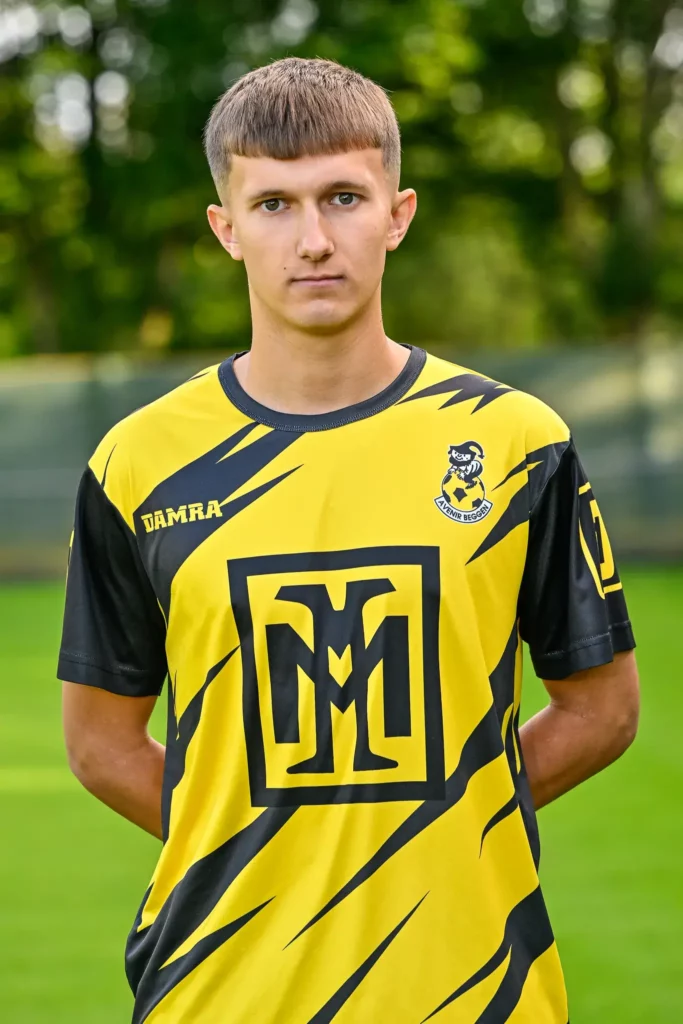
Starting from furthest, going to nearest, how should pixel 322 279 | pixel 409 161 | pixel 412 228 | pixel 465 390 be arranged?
pixel 409 161, pixel 412 228, pixel 465 390, pixel 322 279

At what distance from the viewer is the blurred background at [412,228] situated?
14.7 m

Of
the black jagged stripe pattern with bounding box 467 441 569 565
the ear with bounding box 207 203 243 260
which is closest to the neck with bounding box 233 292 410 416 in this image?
the ear with bounding box 207 203 243 260

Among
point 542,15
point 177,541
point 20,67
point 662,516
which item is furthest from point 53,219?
point 177,541

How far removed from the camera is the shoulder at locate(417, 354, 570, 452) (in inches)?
83.6

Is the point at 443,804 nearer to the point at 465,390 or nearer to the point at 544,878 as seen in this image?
the point at 465,390

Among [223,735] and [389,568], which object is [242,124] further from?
[223,735]

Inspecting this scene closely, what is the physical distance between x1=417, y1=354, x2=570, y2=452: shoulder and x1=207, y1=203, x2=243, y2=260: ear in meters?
0.33

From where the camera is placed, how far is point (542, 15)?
81.2ft

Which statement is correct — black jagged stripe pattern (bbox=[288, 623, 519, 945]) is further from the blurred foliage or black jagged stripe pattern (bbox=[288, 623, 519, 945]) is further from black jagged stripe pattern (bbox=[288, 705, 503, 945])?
the blurred foliage

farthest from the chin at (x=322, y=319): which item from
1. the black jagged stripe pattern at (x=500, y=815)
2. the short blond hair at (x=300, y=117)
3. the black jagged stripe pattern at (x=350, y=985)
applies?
the black jagged stripe pattern at (x=350, y=985)

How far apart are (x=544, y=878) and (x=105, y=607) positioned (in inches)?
147

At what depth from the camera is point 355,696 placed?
6.53 feet

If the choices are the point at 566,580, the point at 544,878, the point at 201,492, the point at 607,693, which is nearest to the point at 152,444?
the point at 201,492

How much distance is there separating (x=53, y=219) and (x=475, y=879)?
85.1ft
